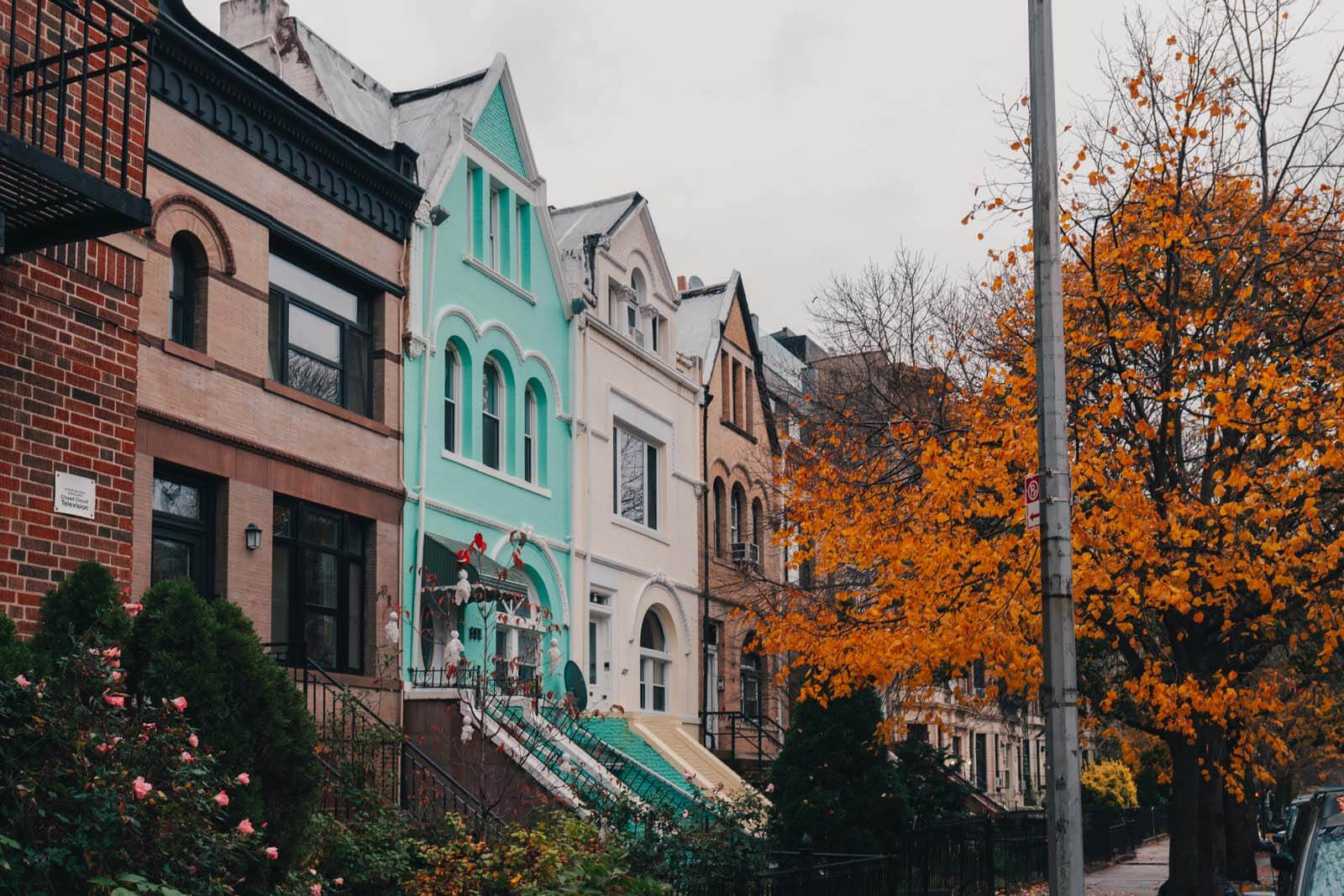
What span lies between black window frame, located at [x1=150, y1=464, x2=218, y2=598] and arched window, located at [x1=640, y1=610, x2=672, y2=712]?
12155mm

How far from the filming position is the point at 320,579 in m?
18.3

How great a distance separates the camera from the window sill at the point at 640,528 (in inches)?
1031

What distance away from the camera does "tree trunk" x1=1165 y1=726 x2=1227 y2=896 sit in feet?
59.2

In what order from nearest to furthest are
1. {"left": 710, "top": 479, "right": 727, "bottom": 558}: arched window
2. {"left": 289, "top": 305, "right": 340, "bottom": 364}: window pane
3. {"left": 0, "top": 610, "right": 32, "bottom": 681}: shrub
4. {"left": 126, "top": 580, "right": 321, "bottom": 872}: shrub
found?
{"left": 0, "top": 610, "right": 32, "bottom": 681}: shrub < {"left": 126, "top": 580, "right": 321, "bottom": 872}: shrub < {"left": 289, "top": 305, "right": 340, "bottom": 364}: window pane < {"left": 710, "top": 479, "right": 727, "bottom": 558}: arched window

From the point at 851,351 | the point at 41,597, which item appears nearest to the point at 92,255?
the point at 41,597

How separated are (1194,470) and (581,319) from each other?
33.9 ft

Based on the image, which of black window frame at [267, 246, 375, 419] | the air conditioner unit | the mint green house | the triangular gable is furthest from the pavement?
the triangular gable

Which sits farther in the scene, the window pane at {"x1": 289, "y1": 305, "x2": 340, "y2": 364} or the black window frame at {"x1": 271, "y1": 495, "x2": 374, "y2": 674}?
the window pane at {"x1": 289, "y1": 305, "x2": 340, "y2": 364}

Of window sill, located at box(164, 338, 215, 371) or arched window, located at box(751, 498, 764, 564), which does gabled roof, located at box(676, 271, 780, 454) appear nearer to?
arched window, located at box(751, 498, 764, 564)

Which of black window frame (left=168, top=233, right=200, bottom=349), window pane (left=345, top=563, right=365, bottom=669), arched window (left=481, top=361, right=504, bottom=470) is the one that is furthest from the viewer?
arched window (left=481, top=361, right=504, bottom=470)

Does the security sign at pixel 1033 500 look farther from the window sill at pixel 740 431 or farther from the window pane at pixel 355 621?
the window sill at pixel 740 431

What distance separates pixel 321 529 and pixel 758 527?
1634 centimetres

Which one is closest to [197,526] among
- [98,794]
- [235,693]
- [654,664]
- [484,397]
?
[484,397]

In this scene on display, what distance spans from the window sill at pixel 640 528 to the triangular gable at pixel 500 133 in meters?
6.42
